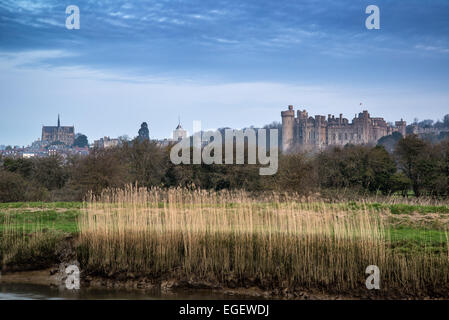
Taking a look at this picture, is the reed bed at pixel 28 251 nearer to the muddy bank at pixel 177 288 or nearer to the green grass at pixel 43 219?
the muddy bank at pixel 177 288

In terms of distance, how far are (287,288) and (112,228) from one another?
3.90 meters

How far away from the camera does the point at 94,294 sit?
10.7m

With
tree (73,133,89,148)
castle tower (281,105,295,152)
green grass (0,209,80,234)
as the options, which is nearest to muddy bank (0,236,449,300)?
green grass (0,209,80,234)

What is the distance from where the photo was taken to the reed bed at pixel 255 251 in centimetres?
991

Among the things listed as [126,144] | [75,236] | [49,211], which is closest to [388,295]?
[75,236]

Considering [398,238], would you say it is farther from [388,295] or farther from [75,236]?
[75,236]

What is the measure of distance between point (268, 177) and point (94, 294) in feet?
62.8

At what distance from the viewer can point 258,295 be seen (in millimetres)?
10375

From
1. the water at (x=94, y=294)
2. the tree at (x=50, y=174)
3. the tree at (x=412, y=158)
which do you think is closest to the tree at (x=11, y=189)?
the tree at (x=50, y=174)

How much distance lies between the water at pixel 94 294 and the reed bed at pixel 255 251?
15.3 inches

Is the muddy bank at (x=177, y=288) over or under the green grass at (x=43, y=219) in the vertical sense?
under

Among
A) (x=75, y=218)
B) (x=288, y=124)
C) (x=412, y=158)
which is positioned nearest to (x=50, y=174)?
(x=75, y=218)

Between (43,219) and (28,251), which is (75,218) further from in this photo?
(28,251)

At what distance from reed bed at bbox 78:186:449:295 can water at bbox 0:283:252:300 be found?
0.39 meters
